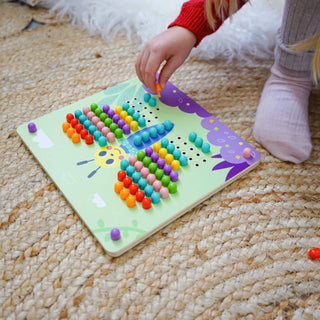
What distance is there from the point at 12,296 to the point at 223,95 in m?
0.52

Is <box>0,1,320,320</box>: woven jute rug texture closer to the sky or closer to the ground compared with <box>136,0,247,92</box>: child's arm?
closer to the ground

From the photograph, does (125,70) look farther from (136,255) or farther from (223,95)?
(136,255)

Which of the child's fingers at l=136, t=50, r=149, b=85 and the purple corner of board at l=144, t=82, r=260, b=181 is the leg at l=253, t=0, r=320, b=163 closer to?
the purple corner of board at l=144, t=82, r=260, b=181

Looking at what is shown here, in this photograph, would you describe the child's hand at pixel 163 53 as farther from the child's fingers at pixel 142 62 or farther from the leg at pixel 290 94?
the leg at pixel 290 94

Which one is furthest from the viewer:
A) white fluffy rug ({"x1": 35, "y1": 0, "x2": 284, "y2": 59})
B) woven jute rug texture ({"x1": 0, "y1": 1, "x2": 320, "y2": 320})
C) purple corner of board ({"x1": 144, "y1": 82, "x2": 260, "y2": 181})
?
white fluffy rug ({"x1": 35, "y1": 0, "x2": 284, "y2": 59})

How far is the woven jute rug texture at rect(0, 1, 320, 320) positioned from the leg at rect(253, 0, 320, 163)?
25mm

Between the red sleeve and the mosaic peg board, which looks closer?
the mosaic peg board

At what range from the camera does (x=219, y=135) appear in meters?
0.66

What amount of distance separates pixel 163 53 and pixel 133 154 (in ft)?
0.64

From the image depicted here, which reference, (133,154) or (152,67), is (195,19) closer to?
(152,67)

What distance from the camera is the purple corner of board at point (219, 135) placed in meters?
0.62

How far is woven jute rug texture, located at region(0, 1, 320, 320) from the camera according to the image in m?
0.48

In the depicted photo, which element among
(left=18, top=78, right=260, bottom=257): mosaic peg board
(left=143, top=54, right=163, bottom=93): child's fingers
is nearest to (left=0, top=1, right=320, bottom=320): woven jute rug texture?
(left=18, top=78, right=260, bottom=257): mosaic peg board

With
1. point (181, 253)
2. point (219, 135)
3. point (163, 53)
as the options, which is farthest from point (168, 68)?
point (181, 253)
